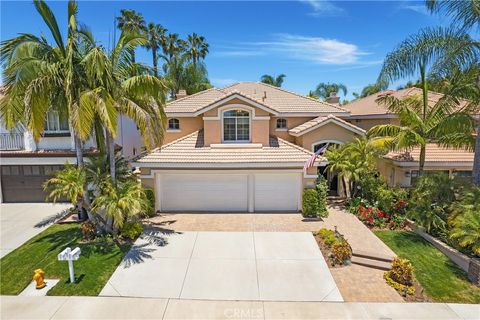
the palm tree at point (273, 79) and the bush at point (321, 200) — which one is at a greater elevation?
the palm tree at point (273, 79)

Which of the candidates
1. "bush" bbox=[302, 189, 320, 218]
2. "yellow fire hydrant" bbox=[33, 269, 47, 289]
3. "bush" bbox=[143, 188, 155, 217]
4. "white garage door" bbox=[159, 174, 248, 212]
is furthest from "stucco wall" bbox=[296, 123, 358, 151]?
"yellow fire hydrant" bbox=[33, 269, 47, 289]

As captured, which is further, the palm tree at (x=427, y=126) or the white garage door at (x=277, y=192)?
the white garage door at (x=277, y=192)

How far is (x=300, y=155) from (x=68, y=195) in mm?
10378

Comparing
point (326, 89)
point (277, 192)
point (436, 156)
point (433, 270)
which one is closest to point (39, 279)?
point (277, 192)

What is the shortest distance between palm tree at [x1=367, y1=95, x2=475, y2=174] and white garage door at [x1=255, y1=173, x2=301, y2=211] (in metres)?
4.60

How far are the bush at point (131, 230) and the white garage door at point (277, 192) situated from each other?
5.95m

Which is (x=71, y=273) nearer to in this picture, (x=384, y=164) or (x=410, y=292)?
(x=410, y=292)

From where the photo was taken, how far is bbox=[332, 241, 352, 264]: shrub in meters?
10.0

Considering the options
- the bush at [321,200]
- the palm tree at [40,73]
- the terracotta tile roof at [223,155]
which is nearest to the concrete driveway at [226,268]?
the bush at [321,200]

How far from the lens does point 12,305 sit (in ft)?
25.7

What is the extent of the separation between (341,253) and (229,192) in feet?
21.5

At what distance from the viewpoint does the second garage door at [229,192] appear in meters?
14.7

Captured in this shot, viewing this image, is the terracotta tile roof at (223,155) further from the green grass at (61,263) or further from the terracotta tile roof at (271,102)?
the green grass at (61,263)

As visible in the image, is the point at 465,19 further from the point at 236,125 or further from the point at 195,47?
the point at 195,47
